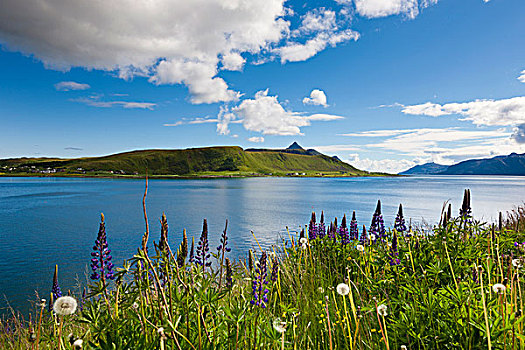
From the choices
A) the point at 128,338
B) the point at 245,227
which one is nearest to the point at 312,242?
the point at 128,338

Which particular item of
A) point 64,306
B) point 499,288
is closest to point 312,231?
point 499,288

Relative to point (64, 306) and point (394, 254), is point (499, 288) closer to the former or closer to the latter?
point (394, 254)

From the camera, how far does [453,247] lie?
508cm

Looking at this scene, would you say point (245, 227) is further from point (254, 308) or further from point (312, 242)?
point (254, 308)

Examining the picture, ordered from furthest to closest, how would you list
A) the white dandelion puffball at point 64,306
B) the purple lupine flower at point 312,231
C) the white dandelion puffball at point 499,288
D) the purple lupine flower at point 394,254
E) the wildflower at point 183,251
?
the purple lupine flower at point 312,231 → the purple lupine flower at point 394,254 → the wildflower at point 183,251 → the white dandelion puffball at point 499,288 → the white dandelion puffball at point 64,306

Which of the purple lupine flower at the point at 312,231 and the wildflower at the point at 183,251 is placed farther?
the purple lupine flower at the point at 312,231

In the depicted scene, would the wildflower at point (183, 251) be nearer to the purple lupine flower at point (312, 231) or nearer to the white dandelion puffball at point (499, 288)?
the white dandelion puffball at point (499, 288)

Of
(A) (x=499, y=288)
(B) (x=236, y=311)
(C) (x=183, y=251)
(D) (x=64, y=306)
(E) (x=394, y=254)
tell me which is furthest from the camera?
(E) (x=394, y=254)

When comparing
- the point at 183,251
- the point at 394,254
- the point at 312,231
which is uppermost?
the point at 183,251

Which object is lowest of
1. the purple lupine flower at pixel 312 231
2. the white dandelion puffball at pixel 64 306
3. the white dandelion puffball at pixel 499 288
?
the purple lupine flower at pixel 312 231

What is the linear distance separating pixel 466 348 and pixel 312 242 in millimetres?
5530

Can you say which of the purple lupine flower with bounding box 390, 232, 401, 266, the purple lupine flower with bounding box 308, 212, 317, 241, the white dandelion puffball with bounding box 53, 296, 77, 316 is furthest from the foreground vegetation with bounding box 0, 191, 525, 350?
the purple lupine flower with bounding box 308, 212, 317, 241

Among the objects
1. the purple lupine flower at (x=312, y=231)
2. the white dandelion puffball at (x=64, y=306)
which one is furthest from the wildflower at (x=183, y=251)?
the purple lupine flower at (x=312, y=231)

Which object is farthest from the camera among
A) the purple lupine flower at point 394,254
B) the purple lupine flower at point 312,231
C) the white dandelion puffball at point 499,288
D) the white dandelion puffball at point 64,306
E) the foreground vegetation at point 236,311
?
the purple lupine flower at point 312,231
